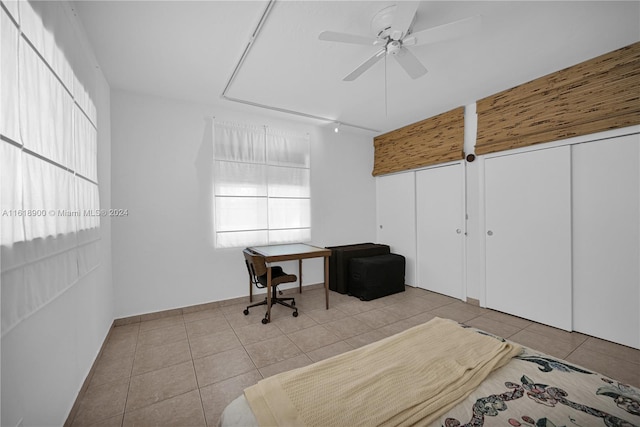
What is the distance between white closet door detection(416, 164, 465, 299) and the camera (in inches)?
153

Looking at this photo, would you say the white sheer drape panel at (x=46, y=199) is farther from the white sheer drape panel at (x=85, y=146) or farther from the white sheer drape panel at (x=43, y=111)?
the white sheer drape panel at (x=85, y=146)

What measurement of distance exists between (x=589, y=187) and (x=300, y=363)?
11.4 feet

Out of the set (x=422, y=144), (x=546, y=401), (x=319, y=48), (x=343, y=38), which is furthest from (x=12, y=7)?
(x=422, y=144)

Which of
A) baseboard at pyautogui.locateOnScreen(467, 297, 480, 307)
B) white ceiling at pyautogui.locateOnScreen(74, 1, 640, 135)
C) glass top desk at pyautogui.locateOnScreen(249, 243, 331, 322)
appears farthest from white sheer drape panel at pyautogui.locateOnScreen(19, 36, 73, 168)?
baseboard at pyautogui.locateOnScreen(467, 297, 480, 307)

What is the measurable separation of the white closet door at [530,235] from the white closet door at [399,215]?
1.27 meters

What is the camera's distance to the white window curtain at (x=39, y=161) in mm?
1033

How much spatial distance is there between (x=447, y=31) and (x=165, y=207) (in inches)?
140

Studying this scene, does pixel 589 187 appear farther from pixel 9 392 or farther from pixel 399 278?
pixel 9 392

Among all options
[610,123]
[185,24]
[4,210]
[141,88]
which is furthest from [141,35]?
[610,123]

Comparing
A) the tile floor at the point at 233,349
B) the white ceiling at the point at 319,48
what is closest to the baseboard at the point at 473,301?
the tile floor at the point at 233,349

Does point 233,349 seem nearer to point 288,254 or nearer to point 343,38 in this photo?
point 288,254

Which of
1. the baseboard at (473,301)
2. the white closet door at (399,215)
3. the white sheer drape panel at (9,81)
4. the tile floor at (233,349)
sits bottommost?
the tile floor at (233,349)

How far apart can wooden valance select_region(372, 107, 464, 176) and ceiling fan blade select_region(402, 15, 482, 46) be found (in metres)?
2.21

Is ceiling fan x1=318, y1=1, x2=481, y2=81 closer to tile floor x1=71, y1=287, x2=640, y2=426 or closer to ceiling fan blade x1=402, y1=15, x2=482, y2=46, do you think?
ceiling fan blade x1=402, y1=15, x2=482, y2=46
